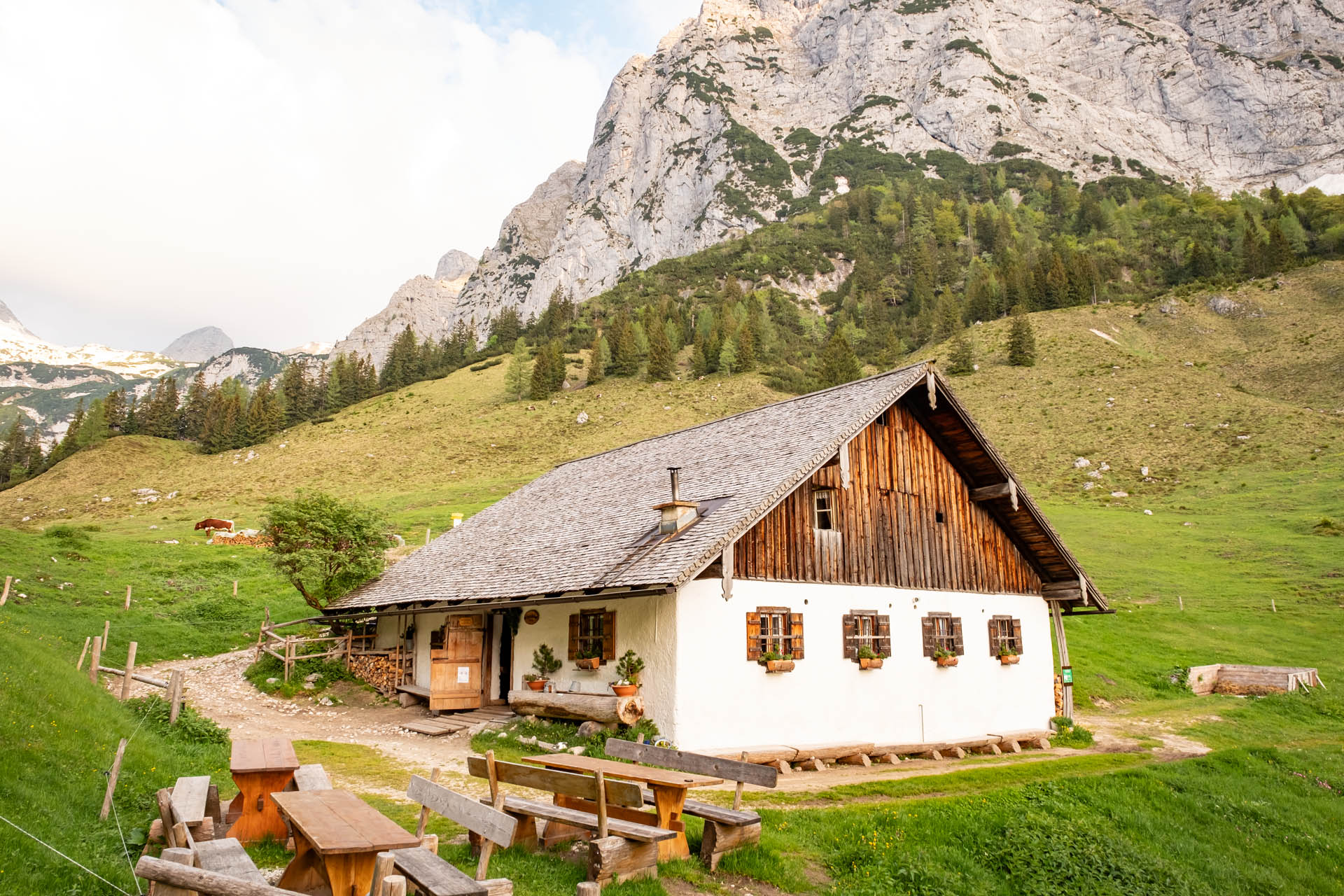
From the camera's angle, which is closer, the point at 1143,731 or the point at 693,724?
the point at 693,724

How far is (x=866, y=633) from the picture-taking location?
672 inches

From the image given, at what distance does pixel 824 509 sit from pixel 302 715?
13759mm

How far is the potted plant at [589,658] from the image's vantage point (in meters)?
16.0

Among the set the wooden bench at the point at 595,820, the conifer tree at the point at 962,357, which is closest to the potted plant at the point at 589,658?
the wooden bench at the point at 595,820

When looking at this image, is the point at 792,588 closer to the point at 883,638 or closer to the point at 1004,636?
the point at 883,638

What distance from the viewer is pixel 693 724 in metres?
14.3

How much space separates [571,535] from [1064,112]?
8247 inches

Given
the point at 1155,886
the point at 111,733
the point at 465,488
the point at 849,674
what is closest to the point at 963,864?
the point at 1155,886

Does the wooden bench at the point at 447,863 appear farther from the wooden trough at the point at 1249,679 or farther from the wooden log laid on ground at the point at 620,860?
the wooden trough at the point at 1249,679

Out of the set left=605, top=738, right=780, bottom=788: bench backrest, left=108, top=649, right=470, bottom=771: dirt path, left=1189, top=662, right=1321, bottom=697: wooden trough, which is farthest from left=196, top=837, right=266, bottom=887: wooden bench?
left=1189, top=662, right=1321, bottom=697: wooden trough

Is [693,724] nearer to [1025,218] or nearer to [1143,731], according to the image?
[1143,731]

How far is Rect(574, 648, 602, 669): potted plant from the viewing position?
1603 cm

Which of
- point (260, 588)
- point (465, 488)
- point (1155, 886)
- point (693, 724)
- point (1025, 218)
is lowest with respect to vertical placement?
point (1155, 886)

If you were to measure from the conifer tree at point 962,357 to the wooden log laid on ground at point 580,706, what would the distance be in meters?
70.1
